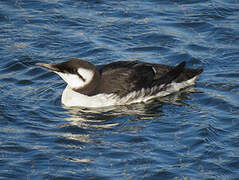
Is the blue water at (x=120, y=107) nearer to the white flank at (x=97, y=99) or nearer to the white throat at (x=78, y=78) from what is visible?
the white flank at (x=97, y=99)

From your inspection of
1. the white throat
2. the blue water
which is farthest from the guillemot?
the blue water

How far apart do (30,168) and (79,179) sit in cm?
81

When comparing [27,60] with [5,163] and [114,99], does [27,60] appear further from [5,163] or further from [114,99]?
[5,163]

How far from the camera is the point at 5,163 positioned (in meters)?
9.24

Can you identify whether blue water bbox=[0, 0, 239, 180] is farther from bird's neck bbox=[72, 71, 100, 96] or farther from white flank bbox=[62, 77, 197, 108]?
bird's neck bbox=[72, 71, 100, 96]

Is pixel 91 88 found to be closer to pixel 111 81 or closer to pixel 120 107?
pixel 111 81

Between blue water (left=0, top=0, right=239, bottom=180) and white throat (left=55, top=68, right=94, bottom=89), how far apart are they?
0.50m

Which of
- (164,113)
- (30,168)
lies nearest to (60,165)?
(30,168)

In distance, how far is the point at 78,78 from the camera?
11.6 m

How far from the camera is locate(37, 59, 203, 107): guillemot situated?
11.5m

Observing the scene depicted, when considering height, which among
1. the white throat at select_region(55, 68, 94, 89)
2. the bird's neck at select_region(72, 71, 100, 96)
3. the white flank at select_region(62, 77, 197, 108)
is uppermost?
the white throat at select_region(55, 68, 94, 89)

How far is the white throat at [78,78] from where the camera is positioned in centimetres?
1143

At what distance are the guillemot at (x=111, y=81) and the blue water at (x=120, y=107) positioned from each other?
0.23m

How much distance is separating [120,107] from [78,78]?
1.01 metres
